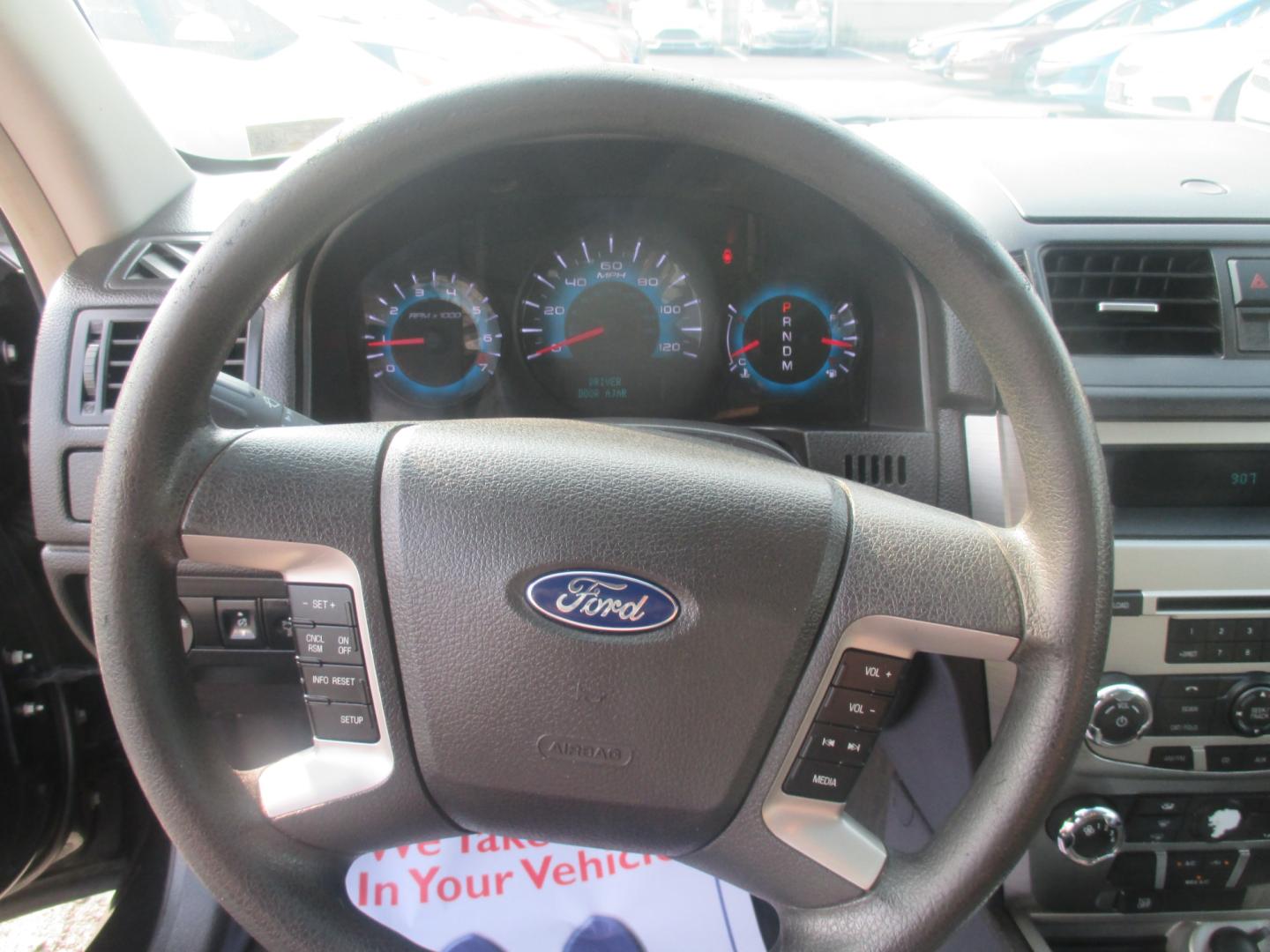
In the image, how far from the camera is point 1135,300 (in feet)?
4.73

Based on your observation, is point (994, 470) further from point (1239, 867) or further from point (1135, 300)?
point (1239, 867)

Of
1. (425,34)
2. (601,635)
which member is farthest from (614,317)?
(601,635)

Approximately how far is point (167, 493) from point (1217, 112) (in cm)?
190

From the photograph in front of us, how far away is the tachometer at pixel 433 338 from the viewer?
158 cm

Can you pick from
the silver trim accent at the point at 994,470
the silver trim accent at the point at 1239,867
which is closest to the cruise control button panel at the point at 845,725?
the silver trim accent at the point at 994,470

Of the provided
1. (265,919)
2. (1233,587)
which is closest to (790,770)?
(265,919)

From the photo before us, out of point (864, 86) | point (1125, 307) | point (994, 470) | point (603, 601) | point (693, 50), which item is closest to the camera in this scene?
point (603, 601)

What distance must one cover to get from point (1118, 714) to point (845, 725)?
65 centimetres

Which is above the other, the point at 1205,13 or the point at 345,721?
the point at 1205,13

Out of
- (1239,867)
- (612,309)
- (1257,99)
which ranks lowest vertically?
(1239,867)

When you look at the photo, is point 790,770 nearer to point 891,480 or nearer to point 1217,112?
point 891,480

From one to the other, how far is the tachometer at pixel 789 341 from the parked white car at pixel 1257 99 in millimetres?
930

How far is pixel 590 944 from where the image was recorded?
1.49m

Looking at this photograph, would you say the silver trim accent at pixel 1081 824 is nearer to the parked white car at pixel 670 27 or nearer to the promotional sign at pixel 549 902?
the promotional sign at pixel 549 902
